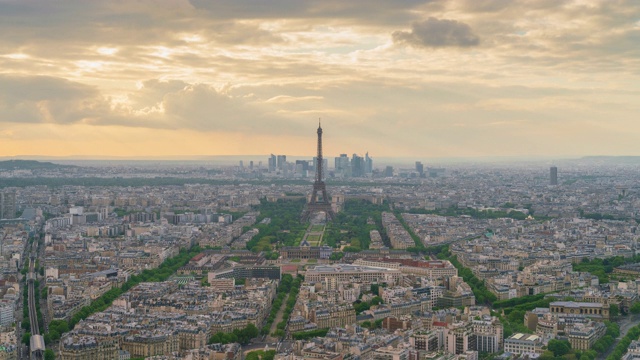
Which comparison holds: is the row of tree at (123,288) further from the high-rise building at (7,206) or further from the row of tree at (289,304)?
the high-rise building at (7,206)

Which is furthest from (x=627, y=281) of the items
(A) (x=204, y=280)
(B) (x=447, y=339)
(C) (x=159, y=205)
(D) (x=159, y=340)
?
(C) (x=159, y=205)

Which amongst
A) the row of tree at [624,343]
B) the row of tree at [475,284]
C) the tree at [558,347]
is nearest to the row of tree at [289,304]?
the row of tree at [475,284]

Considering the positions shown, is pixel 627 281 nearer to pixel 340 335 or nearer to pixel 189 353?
pixel 340 335

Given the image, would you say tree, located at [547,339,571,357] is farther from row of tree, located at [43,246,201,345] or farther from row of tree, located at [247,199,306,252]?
row of tree, located at [247,199,306,252]

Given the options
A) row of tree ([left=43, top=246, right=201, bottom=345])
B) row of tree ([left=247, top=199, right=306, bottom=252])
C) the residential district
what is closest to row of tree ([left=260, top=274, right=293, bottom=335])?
the residential district

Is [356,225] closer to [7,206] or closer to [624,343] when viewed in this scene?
[7,206]
